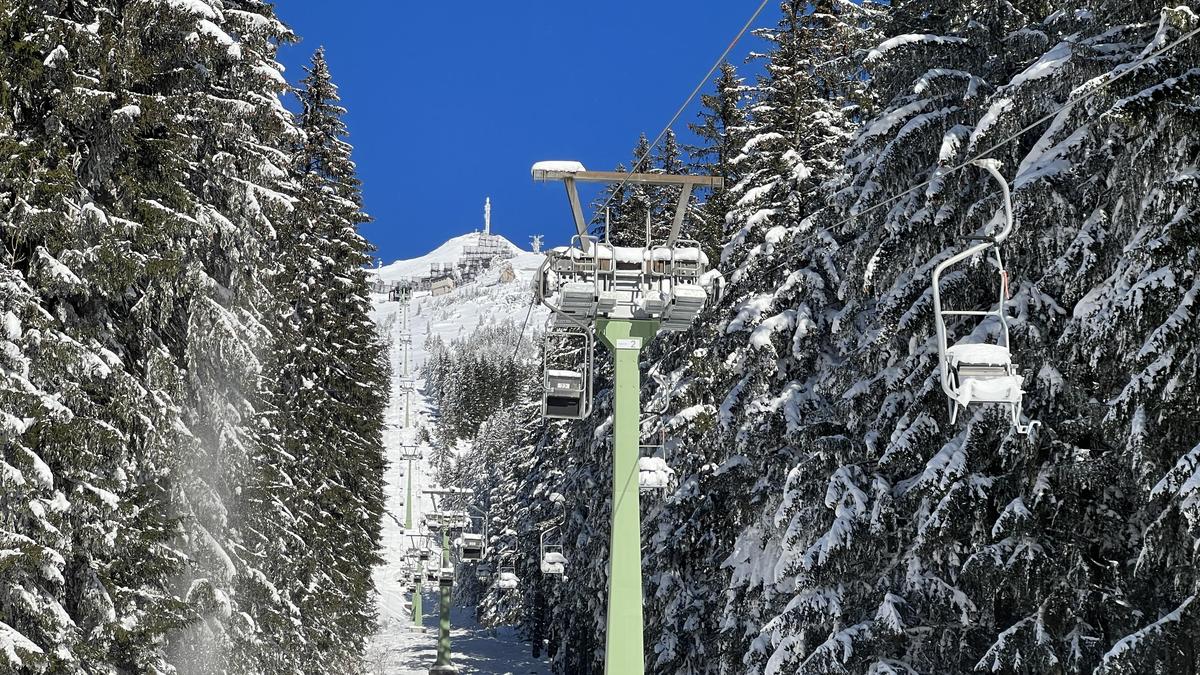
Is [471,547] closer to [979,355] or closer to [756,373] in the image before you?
[756,373]

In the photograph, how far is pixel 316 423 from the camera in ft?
113

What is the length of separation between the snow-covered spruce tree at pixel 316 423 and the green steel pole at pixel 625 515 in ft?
20.0

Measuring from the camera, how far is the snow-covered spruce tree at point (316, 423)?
85.3 ft

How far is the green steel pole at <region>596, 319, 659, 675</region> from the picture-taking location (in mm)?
19938

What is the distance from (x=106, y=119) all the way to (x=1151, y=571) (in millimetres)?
12572

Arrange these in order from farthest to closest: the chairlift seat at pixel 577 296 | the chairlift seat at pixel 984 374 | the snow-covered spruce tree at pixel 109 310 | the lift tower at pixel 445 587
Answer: the lift tower at pixel 445 587 → the chairlift seat at pixel 577 296 → the snow-covered spruce tree at pixel 109 310 → the chairlift seat at pixel 984 374

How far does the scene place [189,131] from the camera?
59.8 feet

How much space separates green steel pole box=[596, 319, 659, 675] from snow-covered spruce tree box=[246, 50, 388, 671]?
20.0 ft

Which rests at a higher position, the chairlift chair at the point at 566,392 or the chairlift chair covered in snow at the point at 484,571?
the chairlift chair at the point at 566,392

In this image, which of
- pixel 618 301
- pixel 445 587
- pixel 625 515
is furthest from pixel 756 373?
pixel 445 587

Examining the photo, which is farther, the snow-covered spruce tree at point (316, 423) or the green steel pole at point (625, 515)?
the snow-covered spruce tree at point (316, 423)

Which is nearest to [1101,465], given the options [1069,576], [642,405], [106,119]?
[1069,576]

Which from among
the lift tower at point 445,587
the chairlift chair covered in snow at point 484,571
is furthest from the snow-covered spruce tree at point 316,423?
the chairlift chair covered in snow at point 484,571

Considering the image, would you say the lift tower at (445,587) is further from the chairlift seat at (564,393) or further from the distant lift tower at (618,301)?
the distant lift tower at (618,301)
